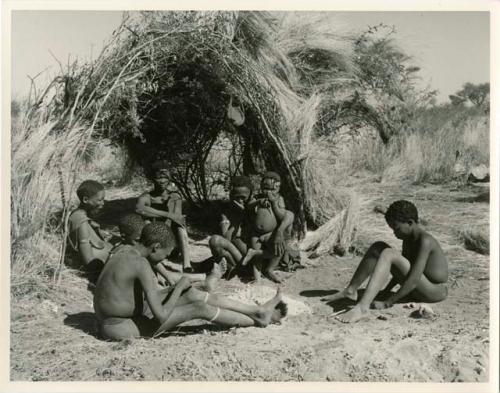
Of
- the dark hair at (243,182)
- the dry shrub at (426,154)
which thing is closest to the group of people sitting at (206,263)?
the dark hair at (243,182)

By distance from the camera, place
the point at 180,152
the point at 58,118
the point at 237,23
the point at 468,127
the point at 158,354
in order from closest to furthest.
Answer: the point at 158,354, the point at 58,118, the point at 237,23, the point at 180,152, the point at 468,127

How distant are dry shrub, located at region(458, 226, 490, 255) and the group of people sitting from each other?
1003 millimetres

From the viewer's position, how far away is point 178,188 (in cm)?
747

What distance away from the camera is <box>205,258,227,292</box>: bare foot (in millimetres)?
5156

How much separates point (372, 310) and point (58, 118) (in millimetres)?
3092

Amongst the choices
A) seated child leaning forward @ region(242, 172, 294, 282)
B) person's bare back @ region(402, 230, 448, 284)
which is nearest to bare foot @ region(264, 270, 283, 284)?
seated child leaning forward @ region(242, 172, 294, 282)

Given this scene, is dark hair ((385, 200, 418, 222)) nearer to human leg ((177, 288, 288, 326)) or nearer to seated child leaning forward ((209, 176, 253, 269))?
human leg ((177, 288, 288, 326))

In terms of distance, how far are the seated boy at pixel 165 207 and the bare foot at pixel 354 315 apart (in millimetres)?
1653

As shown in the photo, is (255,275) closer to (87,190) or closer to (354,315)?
(354,315)

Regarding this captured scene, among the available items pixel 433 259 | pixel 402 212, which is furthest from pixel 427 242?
pixel 402 212

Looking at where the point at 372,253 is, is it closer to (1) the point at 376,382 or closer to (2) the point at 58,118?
(1) the point at 376,382

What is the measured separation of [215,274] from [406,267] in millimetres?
1573

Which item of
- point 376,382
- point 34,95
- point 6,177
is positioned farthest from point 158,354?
point 34,95

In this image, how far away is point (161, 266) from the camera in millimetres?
5414
